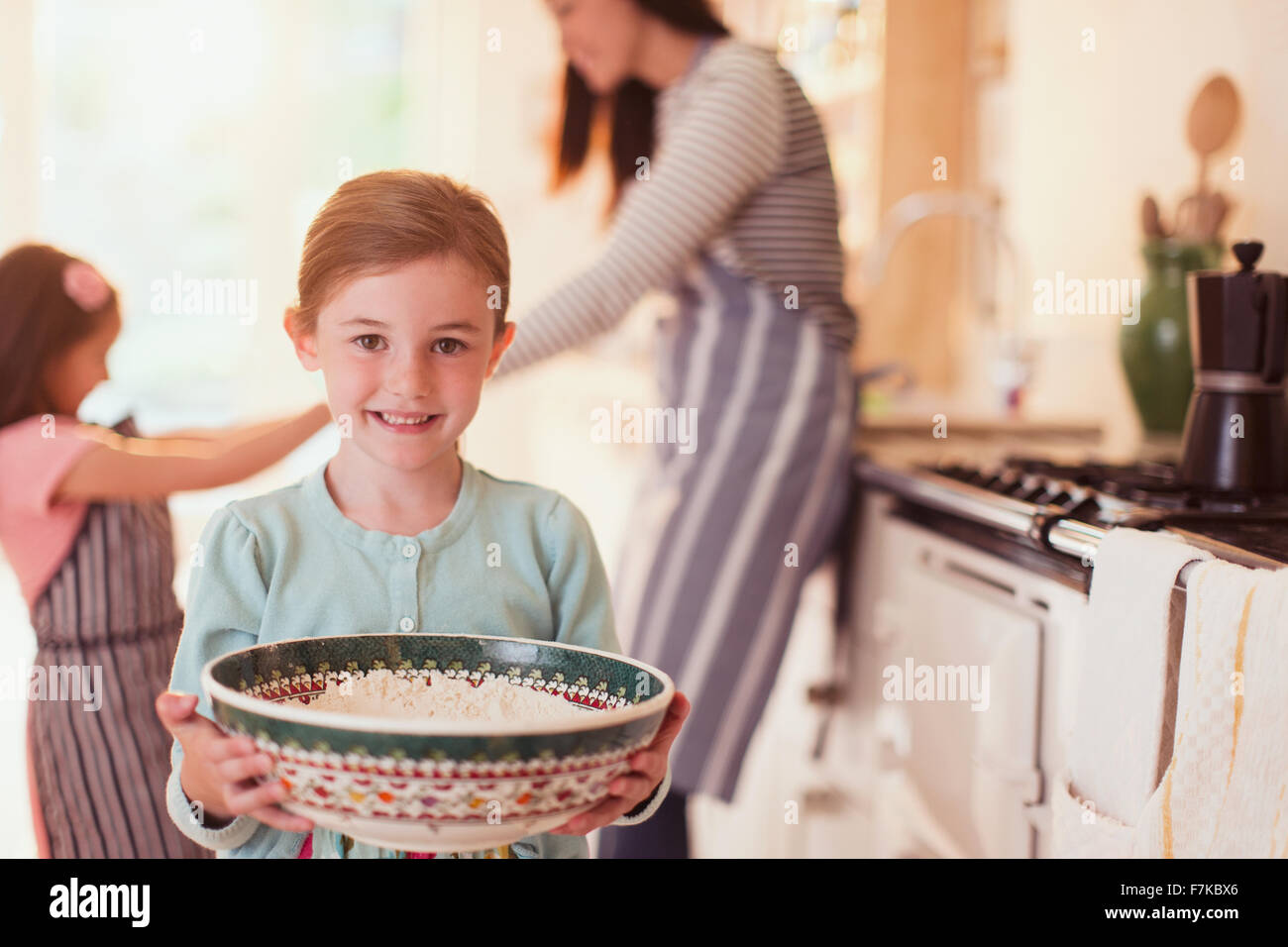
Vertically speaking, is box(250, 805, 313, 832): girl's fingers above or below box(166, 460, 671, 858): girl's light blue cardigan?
below

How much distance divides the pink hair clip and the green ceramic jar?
1232 mm

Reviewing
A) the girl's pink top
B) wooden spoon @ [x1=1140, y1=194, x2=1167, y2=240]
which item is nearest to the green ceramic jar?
wooden spoon @ [x1=1140, y1=194, x2=1167, y2=240]

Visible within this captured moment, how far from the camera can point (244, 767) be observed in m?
0.60

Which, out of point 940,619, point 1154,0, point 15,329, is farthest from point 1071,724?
point 1154,0

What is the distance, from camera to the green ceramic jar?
149 centimetres

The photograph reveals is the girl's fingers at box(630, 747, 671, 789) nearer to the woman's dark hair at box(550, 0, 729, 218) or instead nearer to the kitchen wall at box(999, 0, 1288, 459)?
the woman's dark hair at box(550, 0, 729, 218)

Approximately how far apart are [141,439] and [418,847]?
62 centimetres

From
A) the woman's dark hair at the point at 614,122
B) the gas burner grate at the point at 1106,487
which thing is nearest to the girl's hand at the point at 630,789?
the gas burner grate at the point at 1106,487

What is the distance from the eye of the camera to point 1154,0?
172cm

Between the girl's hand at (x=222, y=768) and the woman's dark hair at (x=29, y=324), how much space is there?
Answer: 1.66 feet

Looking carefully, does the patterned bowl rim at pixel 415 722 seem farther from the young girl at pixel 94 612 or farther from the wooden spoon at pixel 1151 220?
the wooden spoon at pixel 1151 220

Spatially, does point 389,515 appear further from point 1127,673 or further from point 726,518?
point 726,518
